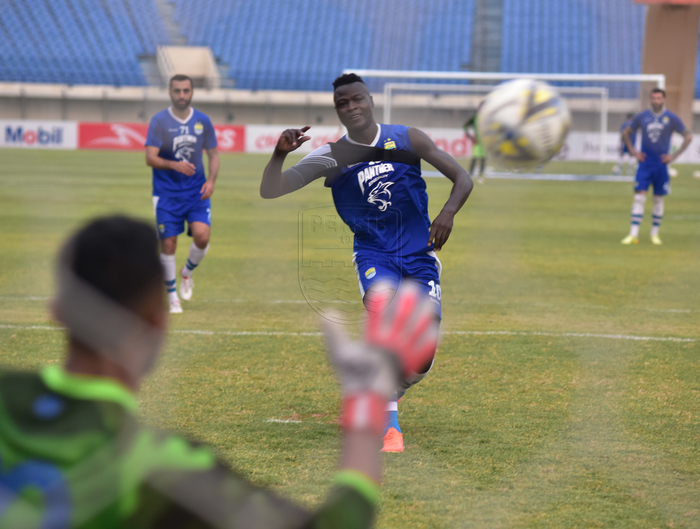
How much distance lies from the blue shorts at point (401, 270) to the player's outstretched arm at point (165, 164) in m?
2.84

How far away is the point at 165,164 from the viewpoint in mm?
6363

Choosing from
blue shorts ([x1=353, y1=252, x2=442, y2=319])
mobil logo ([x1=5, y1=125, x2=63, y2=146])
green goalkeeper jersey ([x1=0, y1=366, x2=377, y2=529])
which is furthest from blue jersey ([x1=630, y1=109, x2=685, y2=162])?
mobil logo ([x1=5, y1=125, x2=63, y2=146])

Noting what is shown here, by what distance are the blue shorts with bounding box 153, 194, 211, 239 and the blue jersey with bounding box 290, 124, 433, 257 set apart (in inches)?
114

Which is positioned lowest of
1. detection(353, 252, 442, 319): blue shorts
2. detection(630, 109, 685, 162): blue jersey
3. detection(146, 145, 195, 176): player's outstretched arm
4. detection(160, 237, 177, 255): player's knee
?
detection(160, 237, 177, 255): player's knee

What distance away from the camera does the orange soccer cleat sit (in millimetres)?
3529

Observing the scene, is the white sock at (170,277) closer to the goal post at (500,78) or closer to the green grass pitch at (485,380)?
the green grass pitch at (485,380)

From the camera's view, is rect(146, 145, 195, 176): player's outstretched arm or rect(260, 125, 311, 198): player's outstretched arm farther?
rect(146, 145, 195, 176): player's outstretched arm

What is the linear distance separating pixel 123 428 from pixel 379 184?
8.95 ft

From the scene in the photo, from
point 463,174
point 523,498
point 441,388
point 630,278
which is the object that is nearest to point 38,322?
point 441,388

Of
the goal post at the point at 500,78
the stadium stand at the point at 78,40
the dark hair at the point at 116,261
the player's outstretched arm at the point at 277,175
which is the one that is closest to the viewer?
the dark hair at the point at 116,261

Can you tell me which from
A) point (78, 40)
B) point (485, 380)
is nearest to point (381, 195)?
point (485, 380)

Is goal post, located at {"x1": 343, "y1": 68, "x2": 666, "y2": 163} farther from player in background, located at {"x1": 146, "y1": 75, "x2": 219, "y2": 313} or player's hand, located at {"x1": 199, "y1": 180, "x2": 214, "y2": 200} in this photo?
player's hand, located at {"x1": 199, "y1": 180, "x2": 214, "y2": 200}

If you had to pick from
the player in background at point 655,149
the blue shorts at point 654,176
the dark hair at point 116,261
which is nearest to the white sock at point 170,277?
the dark hair at point 116,261

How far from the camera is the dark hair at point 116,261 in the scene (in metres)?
1.33
